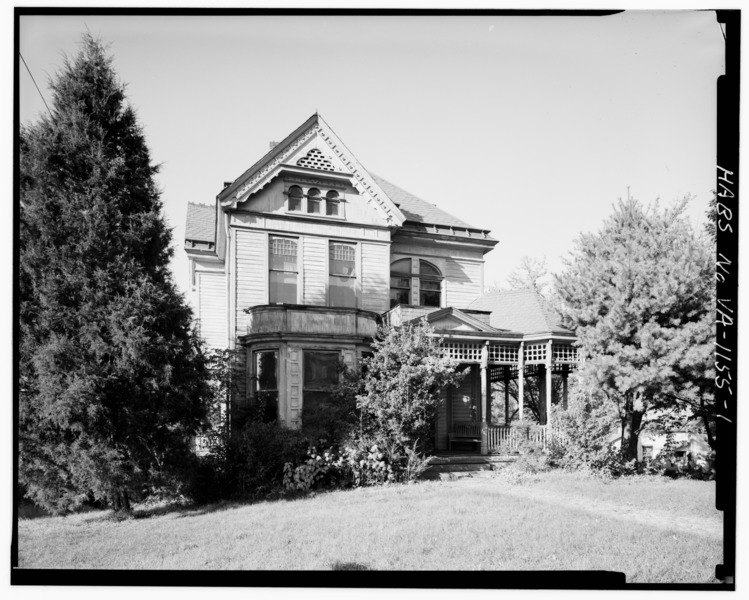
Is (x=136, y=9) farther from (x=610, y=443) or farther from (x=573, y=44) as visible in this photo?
(x=610, y=443)

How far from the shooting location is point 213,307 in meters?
15.8

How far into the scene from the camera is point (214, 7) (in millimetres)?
7348

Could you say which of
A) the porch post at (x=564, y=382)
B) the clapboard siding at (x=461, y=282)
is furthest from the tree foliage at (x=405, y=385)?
the porch post at (x=564, y=382)

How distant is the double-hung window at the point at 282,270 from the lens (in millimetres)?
14805

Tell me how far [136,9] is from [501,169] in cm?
642

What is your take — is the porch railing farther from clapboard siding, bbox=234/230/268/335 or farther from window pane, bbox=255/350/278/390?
clapboard siding, bbox=234/230/268/335

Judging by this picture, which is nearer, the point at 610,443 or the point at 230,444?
the point at 230,444

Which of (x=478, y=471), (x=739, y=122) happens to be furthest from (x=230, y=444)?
(x=739, y=122)

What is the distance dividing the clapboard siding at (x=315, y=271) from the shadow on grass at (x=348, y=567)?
8425 millimetres

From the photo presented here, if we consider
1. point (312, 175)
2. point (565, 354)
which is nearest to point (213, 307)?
point (312, 175)

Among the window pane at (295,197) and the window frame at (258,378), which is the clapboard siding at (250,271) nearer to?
the window frame at (258,378)

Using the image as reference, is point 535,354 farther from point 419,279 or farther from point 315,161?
point 315,161

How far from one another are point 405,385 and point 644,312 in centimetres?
496

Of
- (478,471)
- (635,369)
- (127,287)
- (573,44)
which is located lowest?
(478,471)
